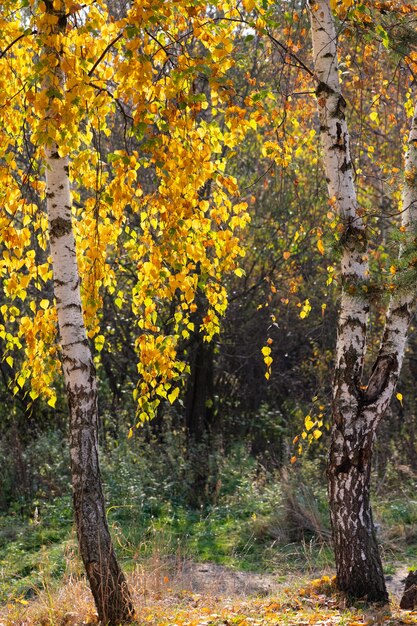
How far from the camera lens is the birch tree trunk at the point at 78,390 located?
487 centimetres

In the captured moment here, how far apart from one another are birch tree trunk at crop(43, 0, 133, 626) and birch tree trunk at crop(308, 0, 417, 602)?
4.89 ft

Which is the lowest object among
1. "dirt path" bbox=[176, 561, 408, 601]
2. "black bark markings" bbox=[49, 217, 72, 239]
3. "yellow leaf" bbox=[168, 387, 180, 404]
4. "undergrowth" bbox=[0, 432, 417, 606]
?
"dirt path" bbox=[176, 561, 408, 601]

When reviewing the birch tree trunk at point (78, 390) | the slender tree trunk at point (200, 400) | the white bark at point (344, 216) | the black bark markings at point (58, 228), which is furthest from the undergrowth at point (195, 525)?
the black bark markings at point (58, 228)

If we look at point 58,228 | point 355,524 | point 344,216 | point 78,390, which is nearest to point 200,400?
point 355,524

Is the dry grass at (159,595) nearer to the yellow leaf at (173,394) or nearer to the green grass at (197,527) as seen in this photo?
the green grass at (197,527)

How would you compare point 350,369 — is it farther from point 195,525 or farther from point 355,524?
point 195,525

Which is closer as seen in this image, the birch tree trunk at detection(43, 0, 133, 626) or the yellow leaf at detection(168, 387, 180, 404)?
the birch tree trunk at detection(43, 0, 133, 626)

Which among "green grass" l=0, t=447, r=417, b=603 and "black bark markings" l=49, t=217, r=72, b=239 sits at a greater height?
"black bark markings" l=49, t=217, r=72, b=239

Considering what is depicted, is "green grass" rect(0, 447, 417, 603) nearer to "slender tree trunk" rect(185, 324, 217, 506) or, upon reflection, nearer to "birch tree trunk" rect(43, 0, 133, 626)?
"slender tree trunk" rect(185, 324, 217, 506)

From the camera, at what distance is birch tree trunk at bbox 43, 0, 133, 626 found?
192 inches

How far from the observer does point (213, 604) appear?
19.3 ft

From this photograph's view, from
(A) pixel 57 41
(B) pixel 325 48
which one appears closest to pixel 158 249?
(A) pixel 57 41

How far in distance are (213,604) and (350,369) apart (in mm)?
1894

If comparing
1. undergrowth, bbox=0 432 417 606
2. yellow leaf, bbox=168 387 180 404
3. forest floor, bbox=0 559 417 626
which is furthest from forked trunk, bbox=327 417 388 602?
undergrowth, bbox=0 432 417 606
